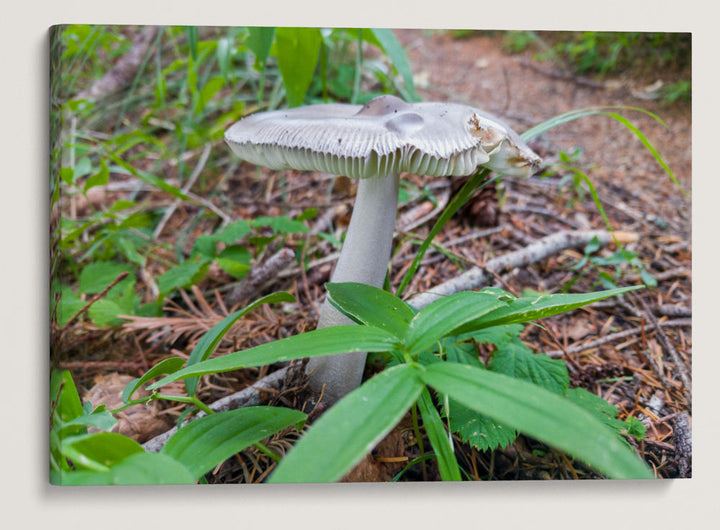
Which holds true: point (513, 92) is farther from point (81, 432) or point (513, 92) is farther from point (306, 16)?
point (81, 432)

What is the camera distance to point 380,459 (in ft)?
4.07

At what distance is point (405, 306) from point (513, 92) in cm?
206

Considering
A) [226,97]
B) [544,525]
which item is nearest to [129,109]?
[226,97]

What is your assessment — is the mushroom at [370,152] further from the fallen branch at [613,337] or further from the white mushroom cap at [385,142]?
the fallen branch at [613,337]

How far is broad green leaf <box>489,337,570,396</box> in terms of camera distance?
3.81 feet

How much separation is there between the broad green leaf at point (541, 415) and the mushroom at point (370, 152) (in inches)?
16.9

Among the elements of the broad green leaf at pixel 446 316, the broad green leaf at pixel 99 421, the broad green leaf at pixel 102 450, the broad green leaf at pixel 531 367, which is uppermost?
the broad green leaf at pixel 446 316

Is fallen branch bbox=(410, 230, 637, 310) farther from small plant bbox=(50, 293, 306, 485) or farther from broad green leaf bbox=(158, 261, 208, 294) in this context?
broad green leaf bbox=(158, 261, 208, 294)

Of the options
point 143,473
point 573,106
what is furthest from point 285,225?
point 573,106

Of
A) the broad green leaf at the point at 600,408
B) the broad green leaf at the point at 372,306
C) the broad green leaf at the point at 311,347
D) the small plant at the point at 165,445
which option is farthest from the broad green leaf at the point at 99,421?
the broad green leaf at the point at 600,408

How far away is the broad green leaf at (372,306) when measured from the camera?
0.97 meters

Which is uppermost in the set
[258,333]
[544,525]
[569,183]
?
[569,183]

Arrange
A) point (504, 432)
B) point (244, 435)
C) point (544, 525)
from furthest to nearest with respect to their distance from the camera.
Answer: point (544, 525) < point (504, 432) < point (244, 435)

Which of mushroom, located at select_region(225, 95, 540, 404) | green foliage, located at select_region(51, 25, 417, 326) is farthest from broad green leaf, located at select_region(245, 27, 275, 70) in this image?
mushroom, located at select_region(225, 95, 540, 404)
